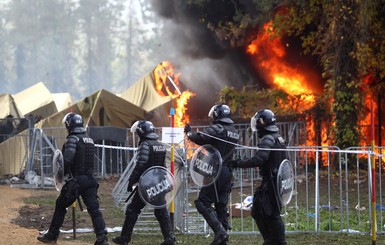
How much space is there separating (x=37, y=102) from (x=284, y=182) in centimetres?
2327

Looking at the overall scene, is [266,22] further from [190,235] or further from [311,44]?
[190,235]

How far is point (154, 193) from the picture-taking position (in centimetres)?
1114

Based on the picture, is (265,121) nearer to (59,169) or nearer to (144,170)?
(144,170)

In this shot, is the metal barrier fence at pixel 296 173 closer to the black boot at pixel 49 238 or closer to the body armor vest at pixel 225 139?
the black boot at pixel 49 238

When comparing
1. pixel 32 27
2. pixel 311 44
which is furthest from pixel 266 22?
pixel 32 27

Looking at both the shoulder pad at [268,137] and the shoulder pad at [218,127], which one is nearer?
the shoulder pad at [268,137]

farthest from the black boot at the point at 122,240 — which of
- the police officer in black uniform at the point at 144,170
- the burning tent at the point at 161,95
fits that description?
the burning tent at the point at 161,95

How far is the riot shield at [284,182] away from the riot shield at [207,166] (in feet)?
4.21

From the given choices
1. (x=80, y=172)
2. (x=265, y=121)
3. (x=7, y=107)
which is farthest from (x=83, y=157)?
(x=7, y=107)

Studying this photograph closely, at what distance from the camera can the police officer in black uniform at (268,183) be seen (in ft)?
32.5

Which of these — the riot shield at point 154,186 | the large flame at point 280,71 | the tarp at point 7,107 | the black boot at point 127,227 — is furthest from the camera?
the tarp at point 7,107

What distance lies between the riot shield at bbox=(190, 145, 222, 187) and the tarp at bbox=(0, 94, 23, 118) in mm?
17534

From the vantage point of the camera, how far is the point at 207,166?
36.1 feet

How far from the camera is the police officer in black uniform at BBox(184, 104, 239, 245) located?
11.1 metres
